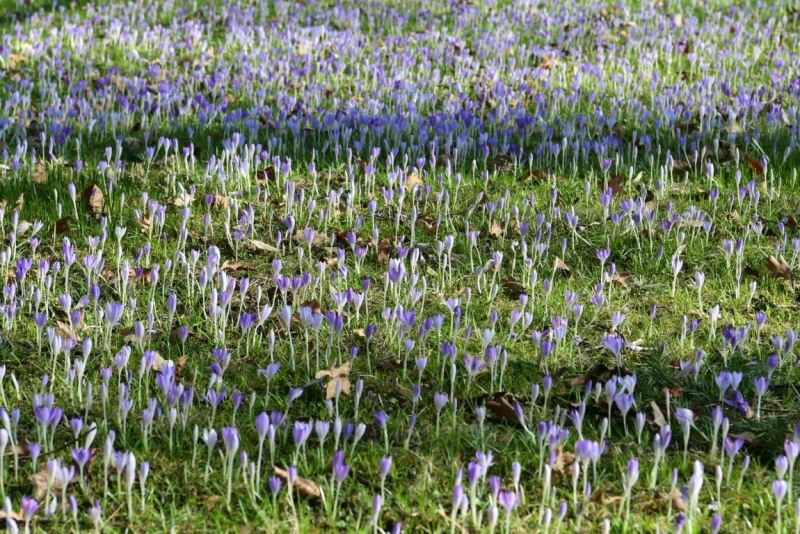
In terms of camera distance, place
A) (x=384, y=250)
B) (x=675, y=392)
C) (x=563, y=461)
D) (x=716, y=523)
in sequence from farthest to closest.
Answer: (x=384, y=250)
(x=675, y=392)
(x=563, y=461)
(x=716, y=523)

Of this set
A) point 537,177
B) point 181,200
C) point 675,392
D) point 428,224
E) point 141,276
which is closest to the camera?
point 675,392

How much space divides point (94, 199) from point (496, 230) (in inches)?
87.0

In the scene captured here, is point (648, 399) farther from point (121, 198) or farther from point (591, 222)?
point (121, 198)

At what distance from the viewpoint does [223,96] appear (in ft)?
23.9

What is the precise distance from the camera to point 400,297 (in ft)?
13.2

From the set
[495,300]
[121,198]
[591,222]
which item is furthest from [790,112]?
[121,198]

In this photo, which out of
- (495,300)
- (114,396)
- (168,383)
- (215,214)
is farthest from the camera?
(215,214)

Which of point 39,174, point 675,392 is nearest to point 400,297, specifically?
point 675,392

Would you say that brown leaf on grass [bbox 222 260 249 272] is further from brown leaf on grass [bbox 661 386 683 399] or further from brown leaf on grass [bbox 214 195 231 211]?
brown leaf on grass [bbox 661 386 683 399]

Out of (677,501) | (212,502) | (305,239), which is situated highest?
(305,239)

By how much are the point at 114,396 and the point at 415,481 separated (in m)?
1.18

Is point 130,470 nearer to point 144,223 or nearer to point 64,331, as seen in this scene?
point 64,331

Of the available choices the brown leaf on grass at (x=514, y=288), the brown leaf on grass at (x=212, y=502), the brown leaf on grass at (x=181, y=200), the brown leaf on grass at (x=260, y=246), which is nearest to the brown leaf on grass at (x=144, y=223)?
the brown leaf on grass at (x=181, y=200)

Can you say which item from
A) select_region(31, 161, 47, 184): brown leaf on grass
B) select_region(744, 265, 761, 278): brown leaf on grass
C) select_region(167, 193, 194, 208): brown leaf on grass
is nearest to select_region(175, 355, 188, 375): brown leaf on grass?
select_region(167, 193, 194, 208): brown leaf on grass
